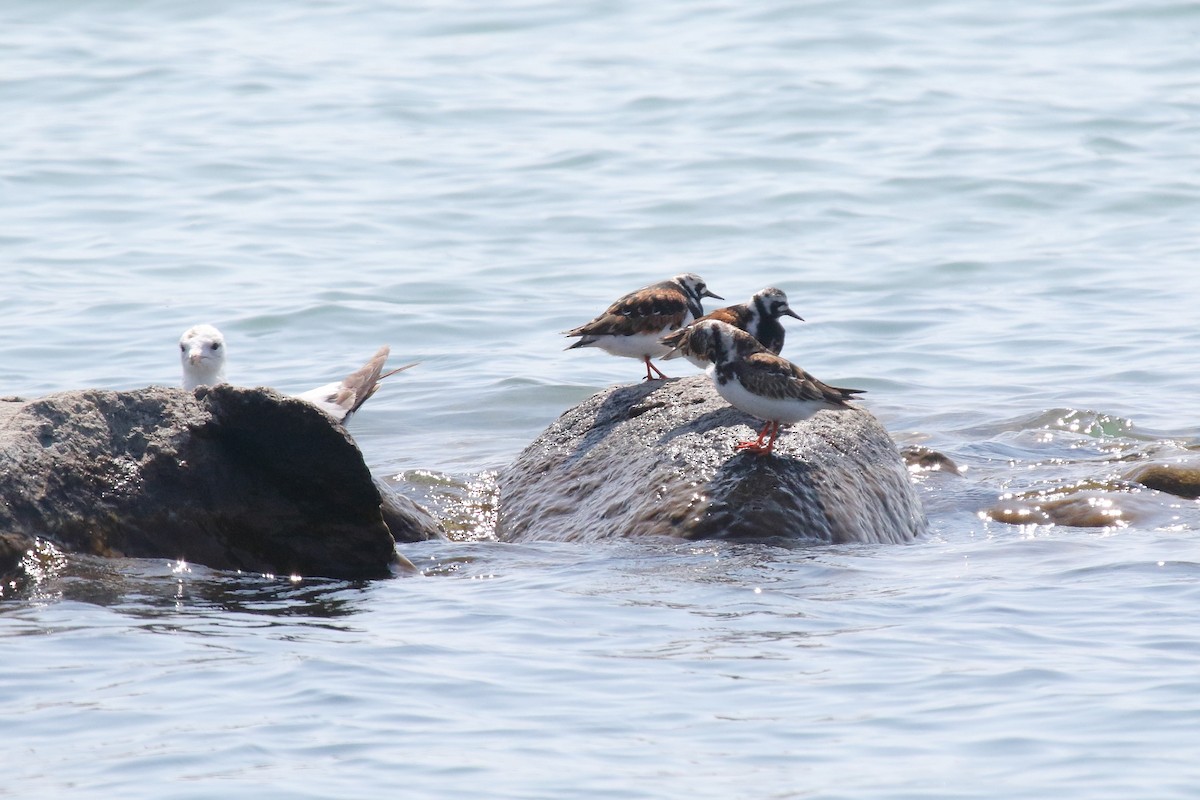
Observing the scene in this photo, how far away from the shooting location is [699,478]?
25.5ft

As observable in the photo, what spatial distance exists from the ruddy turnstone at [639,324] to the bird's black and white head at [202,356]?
7.11 feet

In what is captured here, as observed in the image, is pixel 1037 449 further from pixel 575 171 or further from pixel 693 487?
pixel 575 171

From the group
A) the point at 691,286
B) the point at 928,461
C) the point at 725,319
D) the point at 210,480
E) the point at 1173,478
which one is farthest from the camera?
the point at 691,286

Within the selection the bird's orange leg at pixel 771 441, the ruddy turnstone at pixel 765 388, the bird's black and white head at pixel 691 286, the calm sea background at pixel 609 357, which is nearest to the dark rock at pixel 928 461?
the calm sea background at pixel 609 357

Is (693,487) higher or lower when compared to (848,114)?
lower

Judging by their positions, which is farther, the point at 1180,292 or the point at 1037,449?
the point at 1180,292

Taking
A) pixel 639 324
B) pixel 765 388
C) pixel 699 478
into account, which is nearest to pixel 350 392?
pixel 639 324

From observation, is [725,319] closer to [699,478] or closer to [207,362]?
[699,478]

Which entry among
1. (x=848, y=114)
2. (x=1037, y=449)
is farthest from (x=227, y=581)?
(x=848, y=114)

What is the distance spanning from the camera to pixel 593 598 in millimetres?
6656

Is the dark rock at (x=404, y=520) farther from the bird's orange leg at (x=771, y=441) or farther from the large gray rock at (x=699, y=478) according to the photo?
the bird's orange leg at (x=771, y=441)

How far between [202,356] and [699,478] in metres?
3.28

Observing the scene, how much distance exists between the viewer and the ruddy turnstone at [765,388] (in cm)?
749

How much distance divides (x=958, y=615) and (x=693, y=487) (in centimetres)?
175
